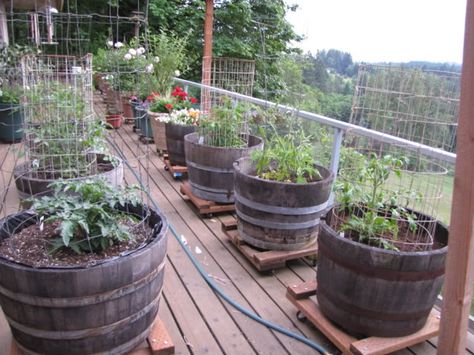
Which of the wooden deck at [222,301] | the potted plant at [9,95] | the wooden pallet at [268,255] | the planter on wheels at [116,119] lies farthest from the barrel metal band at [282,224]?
the planter on wheels at [116,119]

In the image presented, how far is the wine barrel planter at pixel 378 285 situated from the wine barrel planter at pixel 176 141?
2499 mm

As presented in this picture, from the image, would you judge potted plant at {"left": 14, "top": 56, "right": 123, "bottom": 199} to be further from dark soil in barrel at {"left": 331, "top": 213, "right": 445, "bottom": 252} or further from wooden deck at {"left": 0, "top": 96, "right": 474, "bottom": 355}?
dark soil in barrel at {"left": 331, "top": 213, "right": 445, "bottom": 252}

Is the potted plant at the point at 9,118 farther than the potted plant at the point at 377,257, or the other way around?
the potted plant at the point at 9,118

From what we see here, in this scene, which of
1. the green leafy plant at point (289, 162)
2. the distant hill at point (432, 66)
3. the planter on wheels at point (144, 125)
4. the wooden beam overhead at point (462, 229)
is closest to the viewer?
the wooden beam overhead at point (462, 229)

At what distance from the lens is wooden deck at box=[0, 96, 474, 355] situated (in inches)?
76.3

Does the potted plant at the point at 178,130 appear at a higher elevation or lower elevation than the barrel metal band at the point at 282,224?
higher

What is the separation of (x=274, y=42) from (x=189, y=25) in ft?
10.3

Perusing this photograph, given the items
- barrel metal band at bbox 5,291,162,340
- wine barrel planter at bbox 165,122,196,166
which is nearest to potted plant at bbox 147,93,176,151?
wine barrel planter at bbox 165,122,196,166

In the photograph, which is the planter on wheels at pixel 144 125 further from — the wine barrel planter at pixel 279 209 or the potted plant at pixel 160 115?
the wine barrel planter at pixel 279 209

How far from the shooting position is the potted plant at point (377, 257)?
5.62ft

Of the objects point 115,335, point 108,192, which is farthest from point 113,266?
point 108,192

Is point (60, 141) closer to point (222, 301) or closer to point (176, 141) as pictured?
point (176, 141)

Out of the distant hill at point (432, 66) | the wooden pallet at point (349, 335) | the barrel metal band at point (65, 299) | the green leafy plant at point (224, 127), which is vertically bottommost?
the wooden pallet at point (349, 335)

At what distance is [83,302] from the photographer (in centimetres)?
150
